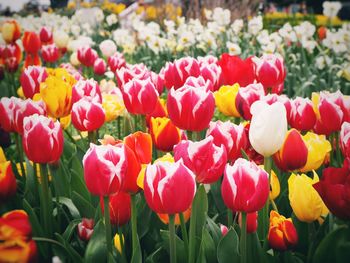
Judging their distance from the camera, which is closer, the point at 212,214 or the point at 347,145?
the point at 347,145

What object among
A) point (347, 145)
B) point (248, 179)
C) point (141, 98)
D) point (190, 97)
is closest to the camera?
point (248, 179)

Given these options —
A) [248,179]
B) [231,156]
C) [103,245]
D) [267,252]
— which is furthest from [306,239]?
[103,245]

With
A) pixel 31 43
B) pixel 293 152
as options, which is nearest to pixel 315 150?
pixel 293 152

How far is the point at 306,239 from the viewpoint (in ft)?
4.99

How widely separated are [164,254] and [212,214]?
357mm

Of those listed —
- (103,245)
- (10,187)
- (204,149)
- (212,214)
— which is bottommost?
(212,214)

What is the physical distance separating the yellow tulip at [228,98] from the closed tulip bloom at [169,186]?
915 mm

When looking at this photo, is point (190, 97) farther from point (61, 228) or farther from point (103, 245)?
point (61, 228)

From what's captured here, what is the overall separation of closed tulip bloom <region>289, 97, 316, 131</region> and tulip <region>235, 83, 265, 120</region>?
0.14 m

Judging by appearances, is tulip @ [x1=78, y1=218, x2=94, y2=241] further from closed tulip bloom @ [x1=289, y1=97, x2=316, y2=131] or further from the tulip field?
closed tulip bloom @ [x1=289, y1=97, x2=316, y2=131]

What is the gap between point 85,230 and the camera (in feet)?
4.71

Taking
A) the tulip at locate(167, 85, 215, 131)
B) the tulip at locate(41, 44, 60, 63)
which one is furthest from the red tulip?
the tulip at locate(41, 44, 60, 63)

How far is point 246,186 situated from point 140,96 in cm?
69

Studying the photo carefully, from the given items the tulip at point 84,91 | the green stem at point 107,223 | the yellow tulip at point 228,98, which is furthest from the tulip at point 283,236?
the tulip at point 84,91
